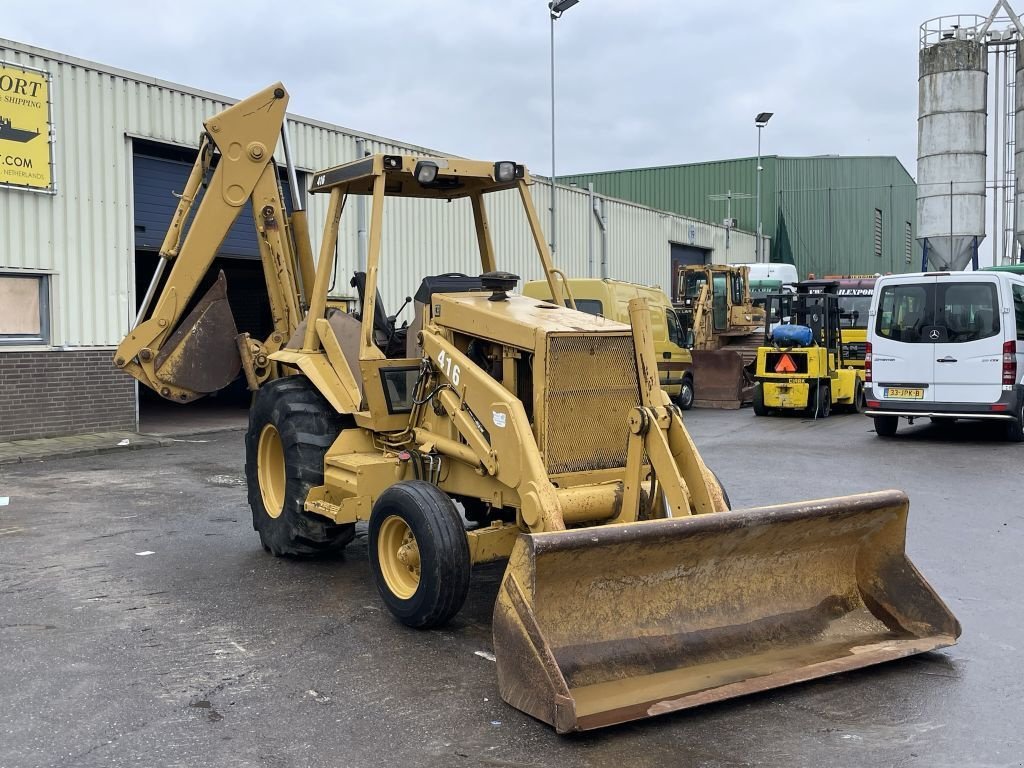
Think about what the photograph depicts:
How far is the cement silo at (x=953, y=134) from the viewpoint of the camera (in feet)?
95.3

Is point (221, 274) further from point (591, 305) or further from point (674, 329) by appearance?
point (674, 329)

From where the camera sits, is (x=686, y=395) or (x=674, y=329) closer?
(x=674, y=329)

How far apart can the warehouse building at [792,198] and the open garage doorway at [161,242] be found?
73.4 ft

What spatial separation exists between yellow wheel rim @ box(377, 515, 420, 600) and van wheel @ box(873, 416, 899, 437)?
36.0ft

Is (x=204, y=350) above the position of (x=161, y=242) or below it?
below

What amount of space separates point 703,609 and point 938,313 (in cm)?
1034

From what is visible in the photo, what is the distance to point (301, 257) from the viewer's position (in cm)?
829

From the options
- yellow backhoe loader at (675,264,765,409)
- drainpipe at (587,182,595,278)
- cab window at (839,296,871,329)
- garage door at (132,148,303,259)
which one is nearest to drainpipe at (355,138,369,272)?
garage door at (132,148,303,259)

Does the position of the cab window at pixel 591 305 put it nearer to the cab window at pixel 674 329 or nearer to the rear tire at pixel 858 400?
the cab window at pixel 674 329

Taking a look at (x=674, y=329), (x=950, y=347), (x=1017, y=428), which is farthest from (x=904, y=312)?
(x=674, y=329)

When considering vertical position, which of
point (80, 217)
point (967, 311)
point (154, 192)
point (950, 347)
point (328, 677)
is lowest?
point (328, 677)

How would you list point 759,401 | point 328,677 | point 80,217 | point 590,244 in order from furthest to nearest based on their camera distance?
1. point 590,244
2. point 759,401
3. point 80,217
4. point 328,677

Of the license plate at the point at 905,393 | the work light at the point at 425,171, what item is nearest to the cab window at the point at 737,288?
the license plate at the point at 905,393

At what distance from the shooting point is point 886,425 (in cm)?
1492
